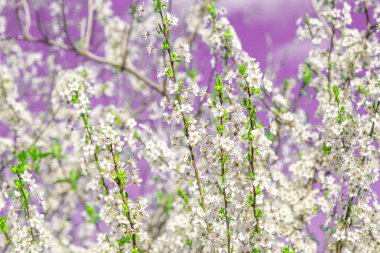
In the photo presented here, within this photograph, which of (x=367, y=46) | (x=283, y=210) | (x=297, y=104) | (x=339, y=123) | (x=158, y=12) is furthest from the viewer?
(x=297, y=104)

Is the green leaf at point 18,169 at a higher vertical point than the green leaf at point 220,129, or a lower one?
higher

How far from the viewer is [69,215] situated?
11.2 metres

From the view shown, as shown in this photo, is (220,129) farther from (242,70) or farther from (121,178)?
→ (121,178)

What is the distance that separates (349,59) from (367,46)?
0.28 metres

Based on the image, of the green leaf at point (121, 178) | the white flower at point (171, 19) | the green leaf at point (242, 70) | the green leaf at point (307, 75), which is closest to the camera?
the green leaf at point (242, 70)

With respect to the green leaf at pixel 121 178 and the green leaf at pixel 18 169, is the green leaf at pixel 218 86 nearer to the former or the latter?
the green leaf at pixel 121 178

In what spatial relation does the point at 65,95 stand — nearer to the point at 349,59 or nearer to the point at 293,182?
the point at 293,182

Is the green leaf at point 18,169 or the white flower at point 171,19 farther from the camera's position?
the green leaf at point 18,169

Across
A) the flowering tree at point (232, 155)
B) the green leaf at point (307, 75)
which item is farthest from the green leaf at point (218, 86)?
the green leaf at point (307, 75)

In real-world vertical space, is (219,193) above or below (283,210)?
below

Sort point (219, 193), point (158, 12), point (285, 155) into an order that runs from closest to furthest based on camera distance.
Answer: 1. point (219, 193)
2. point (158, 12)
3. point (285, 155)

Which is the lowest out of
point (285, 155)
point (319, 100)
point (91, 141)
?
point (91, 141)

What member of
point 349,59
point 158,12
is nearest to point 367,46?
point 349,59

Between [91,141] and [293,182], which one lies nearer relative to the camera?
[91,141]
